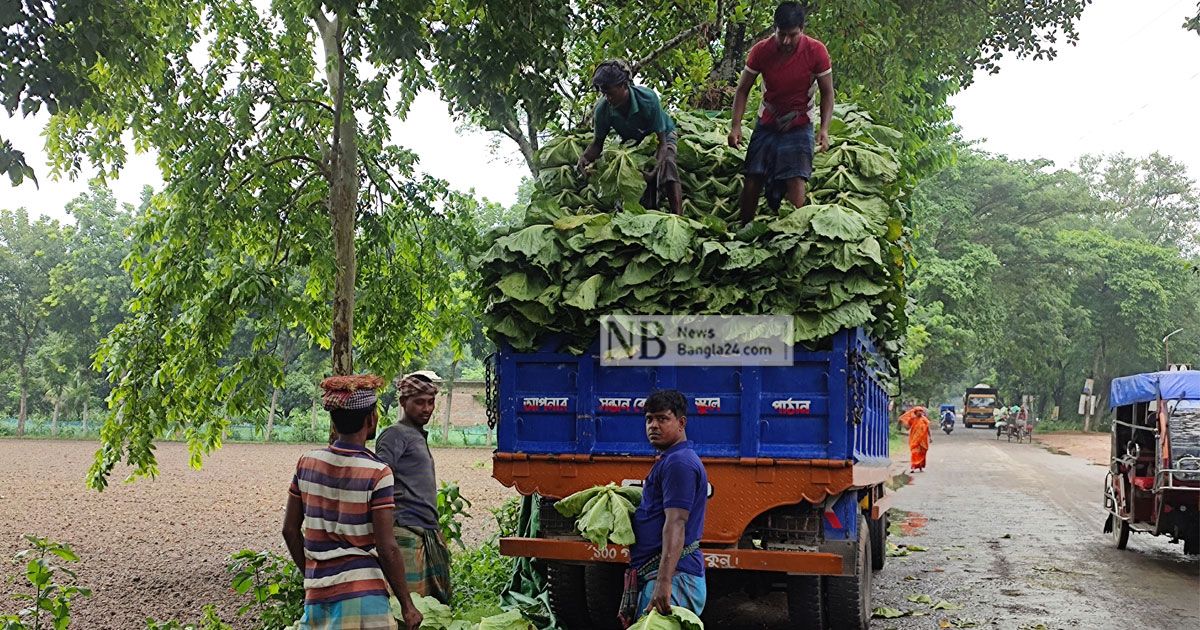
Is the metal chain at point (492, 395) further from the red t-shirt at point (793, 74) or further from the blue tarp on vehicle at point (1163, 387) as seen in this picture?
the blue tarp on vehicle at point (1163, 387)

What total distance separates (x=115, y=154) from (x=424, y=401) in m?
6.61

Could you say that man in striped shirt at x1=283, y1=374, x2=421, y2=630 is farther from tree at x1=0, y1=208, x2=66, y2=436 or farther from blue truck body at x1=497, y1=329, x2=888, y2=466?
tree at x1=0, y1=208, x2=66, y2=436

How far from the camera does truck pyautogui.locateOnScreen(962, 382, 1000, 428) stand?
214ft

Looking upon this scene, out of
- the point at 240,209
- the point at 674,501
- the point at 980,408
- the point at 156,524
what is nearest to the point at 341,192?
the point at 240,209

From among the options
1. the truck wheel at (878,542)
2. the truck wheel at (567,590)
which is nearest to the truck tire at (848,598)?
the truck wheel at (567,590)

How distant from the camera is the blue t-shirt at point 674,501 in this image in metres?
4.52

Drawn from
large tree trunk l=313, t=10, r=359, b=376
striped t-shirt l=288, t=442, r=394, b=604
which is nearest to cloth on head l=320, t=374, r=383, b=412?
striped t-shirt l=288, t=442, r=394, b=604

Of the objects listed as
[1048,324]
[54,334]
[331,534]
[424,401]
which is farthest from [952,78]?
[54,334]

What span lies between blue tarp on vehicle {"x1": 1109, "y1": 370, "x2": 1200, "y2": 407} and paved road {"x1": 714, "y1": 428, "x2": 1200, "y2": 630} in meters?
1.81

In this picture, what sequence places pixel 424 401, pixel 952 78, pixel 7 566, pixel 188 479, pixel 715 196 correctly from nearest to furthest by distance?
pixel 424 401, pixel 715 196, pixel 7 566, pixel 952 78, pixel 188 479

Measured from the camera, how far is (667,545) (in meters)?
4.48

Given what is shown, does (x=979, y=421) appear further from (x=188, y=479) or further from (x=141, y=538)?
(x=141, y=538)

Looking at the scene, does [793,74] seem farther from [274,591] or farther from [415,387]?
[274,591]

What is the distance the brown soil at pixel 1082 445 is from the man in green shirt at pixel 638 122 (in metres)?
27.7
